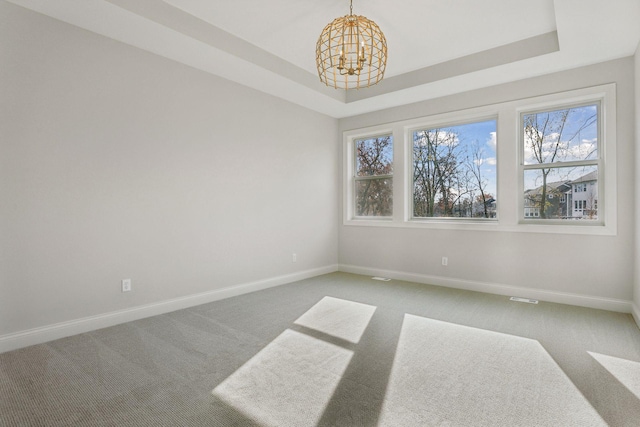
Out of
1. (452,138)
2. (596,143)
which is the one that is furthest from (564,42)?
(452,138)

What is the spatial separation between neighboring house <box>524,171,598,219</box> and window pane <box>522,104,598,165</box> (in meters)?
0.28

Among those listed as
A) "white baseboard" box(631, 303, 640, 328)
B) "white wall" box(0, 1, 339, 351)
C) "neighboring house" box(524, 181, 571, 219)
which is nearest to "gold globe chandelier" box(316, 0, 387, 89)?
"white wall" box(0, 1, 339, 351)

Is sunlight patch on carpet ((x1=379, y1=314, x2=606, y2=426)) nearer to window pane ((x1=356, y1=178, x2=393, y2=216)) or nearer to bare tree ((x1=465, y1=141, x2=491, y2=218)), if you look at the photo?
bare tree ((x1=465, y1=141, x2=491, y2=218))

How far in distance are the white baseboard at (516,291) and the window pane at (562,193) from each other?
34.4 inches

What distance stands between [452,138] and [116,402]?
15.3ft

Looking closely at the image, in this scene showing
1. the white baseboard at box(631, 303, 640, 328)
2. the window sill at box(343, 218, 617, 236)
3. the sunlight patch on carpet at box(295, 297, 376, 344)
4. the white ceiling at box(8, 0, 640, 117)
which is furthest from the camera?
the window sill at box(343, 218, 617, 236)

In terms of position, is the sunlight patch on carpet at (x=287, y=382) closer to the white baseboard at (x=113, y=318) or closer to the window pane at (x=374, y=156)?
the white baseboard at (x=113, y=318)

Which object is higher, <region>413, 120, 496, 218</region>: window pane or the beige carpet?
<region>413, 120, 496, 218</region>: window pane

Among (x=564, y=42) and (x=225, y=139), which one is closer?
(x=564, y=42)

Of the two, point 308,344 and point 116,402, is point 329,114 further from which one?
point 116,402

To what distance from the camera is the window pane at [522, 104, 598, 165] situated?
3727mm

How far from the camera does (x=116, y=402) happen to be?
73.9 inches

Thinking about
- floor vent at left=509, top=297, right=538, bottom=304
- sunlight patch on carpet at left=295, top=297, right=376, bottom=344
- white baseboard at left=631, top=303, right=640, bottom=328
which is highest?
white baseboard at left=631, top=303, right=640, bottom=328

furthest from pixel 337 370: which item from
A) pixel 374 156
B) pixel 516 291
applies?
pixel 374 156
